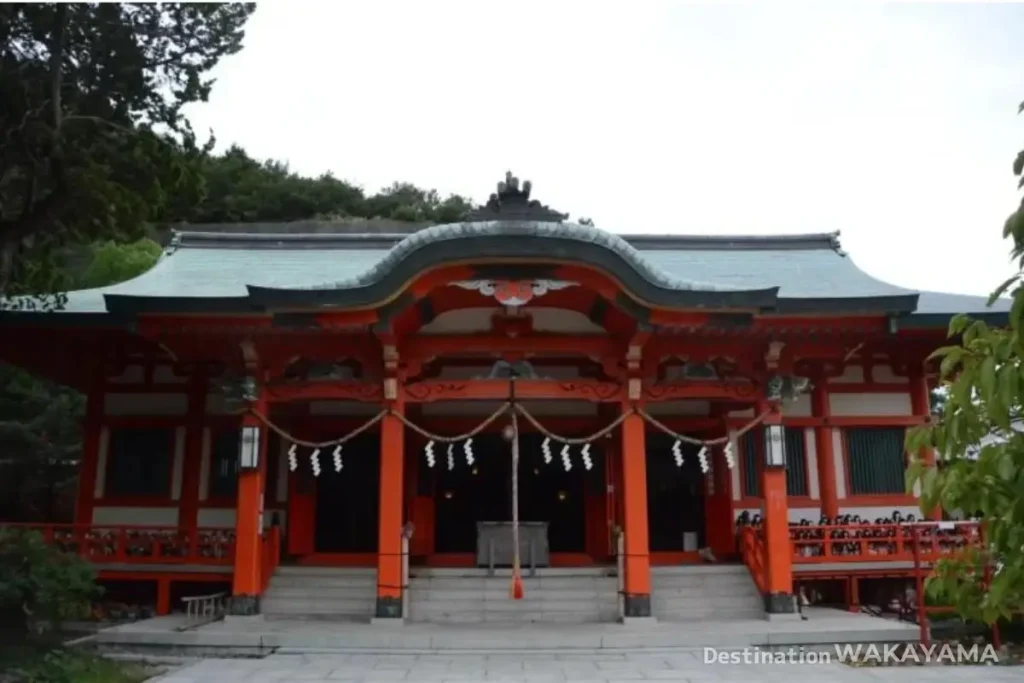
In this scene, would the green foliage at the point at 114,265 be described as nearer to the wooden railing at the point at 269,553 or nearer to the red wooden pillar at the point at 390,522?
the wooden railing at the point at 269,553

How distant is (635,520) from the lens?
1173 cm

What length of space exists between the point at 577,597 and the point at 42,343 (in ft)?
31.0

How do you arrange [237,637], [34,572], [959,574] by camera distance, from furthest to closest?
[237,637], [34,572], [959,574]

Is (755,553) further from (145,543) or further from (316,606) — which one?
(145,543)

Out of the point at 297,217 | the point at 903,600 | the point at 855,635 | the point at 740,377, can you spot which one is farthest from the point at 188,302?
the point at 297,217

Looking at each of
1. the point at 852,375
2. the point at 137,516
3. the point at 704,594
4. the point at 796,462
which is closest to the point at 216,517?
the point at 137,516

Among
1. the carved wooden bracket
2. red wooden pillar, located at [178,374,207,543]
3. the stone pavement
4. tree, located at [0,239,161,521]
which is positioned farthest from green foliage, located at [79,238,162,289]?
the carved wooden bracket

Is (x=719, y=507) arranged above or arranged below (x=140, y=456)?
below

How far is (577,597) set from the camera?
12.2m

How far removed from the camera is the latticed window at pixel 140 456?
14.2 m

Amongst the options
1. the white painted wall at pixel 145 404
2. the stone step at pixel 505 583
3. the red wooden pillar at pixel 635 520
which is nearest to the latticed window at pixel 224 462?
the white painted wall at pixel 145 404

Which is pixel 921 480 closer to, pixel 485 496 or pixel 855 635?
pixel 855 635

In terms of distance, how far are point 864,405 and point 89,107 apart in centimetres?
1259

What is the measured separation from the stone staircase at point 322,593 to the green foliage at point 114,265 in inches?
524
